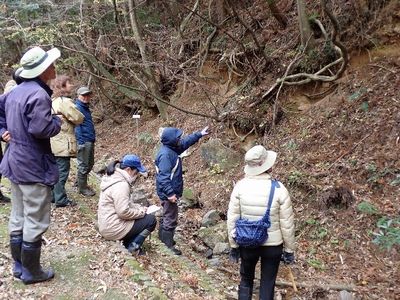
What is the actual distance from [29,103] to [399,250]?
5.24m

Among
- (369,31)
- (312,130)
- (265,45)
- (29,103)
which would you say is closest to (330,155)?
(312,130)

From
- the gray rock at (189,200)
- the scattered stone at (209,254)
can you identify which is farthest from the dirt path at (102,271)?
the gray rock at (189,200)

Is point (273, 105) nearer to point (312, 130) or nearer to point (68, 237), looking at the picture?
point (312, 130)

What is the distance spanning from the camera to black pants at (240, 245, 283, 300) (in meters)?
4.49

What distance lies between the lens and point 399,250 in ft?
Result: 19.7

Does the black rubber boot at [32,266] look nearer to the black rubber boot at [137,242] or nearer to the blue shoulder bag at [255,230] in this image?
the black rubber boot at [137,242]

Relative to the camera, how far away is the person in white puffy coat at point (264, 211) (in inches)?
170

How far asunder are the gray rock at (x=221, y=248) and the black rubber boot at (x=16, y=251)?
3.52 meters

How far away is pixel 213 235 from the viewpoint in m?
7.56

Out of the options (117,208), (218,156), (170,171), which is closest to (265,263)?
(117,208)

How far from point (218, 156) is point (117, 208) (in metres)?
5.15

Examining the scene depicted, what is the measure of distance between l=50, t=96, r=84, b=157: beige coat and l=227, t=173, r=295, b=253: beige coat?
346 centimetres

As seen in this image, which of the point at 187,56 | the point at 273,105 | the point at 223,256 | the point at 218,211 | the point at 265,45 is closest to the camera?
the point at 223,256

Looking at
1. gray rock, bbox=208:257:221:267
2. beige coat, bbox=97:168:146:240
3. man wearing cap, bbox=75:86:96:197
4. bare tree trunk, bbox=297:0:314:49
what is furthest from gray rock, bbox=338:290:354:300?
bare tree trunk, bbox=297:0:314:49
